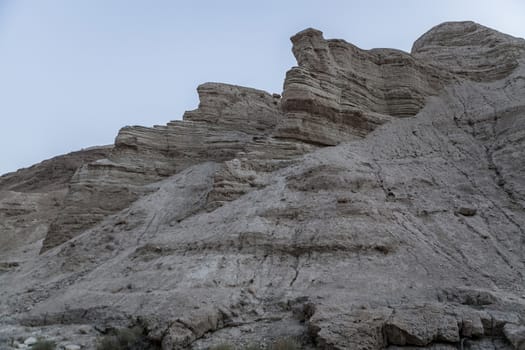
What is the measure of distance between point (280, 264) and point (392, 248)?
2.54 meters

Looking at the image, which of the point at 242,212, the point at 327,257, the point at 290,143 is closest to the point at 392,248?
the point at 327,257

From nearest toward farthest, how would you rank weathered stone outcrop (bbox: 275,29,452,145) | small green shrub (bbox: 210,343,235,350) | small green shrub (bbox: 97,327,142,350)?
1. small green shrub (bbox: 210,343,235,350)
2. small green shrub (bbox: 97,327,142,350)
3. weathered stone outcrop (bbox: 275,29,452,145)

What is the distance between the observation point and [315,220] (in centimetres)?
1212

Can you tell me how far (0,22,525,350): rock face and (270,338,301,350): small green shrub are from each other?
28 cm

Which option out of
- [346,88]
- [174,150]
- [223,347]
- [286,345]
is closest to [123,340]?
[223,347]

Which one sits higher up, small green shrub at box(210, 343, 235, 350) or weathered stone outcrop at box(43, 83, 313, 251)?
weathered stone outcrop at box(43, 83, 313, 251)

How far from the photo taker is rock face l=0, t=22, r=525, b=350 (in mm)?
8898

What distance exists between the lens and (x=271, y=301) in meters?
9.78

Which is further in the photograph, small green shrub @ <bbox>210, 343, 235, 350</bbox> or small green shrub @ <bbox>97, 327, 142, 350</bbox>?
small green shrub @ <bbox>97, 327, 142, 350</bbox>

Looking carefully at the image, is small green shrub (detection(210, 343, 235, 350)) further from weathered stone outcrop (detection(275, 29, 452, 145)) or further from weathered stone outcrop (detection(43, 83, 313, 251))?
weathered stone outcrop (detection(275, 29, 452, 145))

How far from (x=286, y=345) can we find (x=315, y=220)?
179 inches

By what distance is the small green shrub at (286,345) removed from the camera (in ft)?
26.0

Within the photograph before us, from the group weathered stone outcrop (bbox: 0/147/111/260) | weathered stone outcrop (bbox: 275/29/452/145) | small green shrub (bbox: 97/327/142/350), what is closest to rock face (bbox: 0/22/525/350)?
weathered stone outcrop (bbox: 275/29/452/145)

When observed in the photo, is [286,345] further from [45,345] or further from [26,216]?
[26,216]
